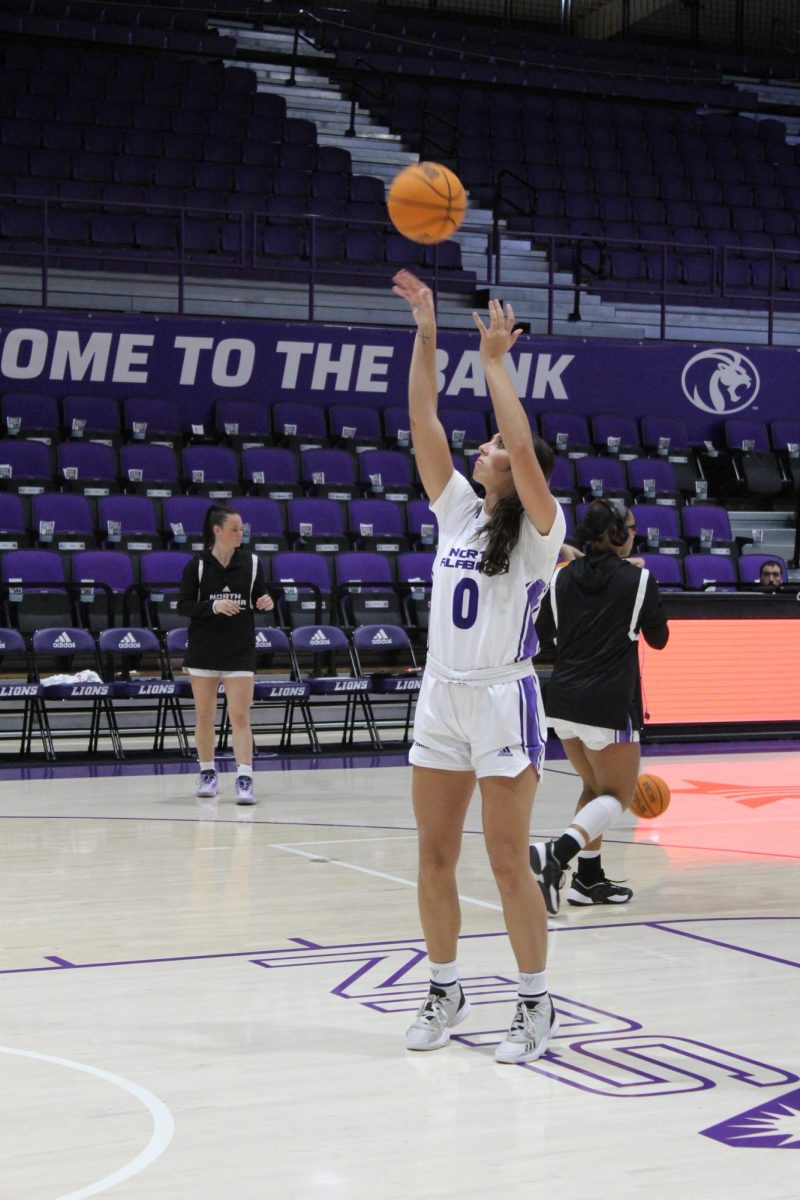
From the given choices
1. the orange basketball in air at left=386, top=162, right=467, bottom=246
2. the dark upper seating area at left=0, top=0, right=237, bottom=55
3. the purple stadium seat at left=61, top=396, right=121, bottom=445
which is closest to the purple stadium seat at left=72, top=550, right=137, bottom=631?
the purple stadium seat at left=61, top=396, right=121, bottom=445

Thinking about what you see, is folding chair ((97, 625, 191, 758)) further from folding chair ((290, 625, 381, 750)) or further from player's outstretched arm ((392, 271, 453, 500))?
player's outstretched arm ((392, 271, 453, 500))

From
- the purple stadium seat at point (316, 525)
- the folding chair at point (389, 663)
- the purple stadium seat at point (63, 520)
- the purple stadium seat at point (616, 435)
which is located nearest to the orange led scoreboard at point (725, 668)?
the folding chair at point (389, 663)

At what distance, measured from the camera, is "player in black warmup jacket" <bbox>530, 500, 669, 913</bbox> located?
636 centimetres

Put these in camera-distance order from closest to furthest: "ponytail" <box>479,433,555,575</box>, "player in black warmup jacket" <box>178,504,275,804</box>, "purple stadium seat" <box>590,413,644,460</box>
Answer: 1. "ponytail" <box>479,433,555,575</box>
2. "player in black warmup jacket" <box>178,504,275,804</box>
3. "purple stadium seat" <box>590,413,644,460</box>

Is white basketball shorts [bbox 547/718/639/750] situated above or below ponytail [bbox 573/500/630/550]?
below

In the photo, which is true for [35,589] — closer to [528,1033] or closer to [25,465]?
[25,465]

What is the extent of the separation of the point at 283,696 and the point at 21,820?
9.11 ft

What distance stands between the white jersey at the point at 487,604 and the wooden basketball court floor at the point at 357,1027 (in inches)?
42.9

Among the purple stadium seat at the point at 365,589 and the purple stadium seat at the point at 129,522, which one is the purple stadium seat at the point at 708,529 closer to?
the purple stadium seat at the point at 365,589

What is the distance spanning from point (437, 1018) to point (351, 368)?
39.6ft

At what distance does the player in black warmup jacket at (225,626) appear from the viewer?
920 centimetres

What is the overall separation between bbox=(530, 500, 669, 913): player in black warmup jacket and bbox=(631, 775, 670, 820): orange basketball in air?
1058mm

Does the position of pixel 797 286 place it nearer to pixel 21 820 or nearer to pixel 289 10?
pixel 289 10

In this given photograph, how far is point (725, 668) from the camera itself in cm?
1238
